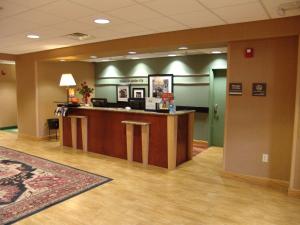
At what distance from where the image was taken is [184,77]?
6.95 meters

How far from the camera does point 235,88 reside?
4.02 m

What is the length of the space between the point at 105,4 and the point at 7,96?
308 inches

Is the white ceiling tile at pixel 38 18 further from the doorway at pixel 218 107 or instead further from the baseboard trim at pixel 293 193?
the doorway at pixel 218 107

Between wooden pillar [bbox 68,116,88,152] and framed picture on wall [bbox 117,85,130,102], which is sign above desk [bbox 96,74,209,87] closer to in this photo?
framed picture on wall [bbox 117,85,130,102]

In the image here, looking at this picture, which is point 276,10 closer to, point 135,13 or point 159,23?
point 159,23

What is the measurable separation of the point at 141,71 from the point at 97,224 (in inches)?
219

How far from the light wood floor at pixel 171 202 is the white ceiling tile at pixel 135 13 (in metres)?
2.47

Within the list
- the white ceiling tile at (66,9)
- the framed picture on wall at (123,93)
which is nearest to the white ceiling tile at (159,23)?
the white ceiling tile at (66,9)

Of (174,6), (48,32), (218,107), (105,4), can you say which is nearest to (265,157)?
(174,6)

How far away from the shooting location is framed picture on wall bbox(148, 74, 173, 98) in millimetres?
7172

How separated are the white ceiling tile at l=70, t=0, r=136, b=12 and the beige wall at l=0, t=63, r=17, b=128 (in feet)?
24.6

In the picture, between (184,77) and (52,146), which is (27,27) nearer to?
(52,146)

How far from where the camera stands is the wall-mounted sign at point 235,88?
3976 millimetres

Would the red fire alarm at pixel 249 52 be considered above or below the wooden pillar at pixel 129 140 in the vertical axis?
above
